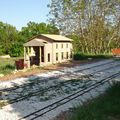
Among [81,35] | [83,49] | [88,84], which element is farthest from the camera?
[83,49]

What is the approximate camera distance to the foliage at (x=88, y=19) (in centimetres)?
5725

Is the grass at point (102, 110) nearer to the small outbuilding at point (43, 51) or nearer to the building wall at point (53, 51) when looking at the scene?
the building wall at point (53, 51)

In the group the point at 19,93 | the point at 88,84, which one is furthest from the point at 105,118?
the point at 88,84

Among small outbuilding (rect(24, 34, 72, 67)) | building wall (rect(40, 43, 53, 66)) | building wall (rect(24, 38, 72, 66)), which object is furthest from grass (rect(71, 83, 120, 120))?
building wall (rect(40, 43, 53, 66))

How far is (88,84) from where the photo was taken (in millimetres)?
22703

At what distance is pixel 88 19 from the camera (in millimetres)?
58531

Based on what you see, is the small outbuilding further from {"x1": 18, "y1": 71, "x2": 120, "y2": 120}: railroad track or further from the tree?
the tree

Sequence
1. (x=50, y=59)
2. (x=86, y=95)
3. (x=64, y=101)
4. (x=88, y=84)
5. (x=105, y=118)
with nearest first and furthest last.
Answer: (x=105, y=118) → (x=64, y=101) → (x=86, y=95) → (x=88, y=84) → (x=50, y=59)

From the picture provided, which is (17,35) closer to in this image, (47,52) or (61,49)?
(61,49)

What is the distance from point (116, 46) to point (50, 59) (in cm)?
3221

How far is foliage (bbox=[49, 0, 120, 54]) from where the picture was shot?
188 ft

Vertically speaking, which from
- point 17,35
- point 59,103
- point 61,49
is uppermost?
point 17,35

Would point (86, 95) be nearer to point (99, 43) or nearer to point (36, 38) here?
point (36, 38)

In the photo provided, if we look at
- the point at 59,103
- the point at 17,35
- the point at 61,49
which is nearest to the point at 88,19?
the point at 61,49
